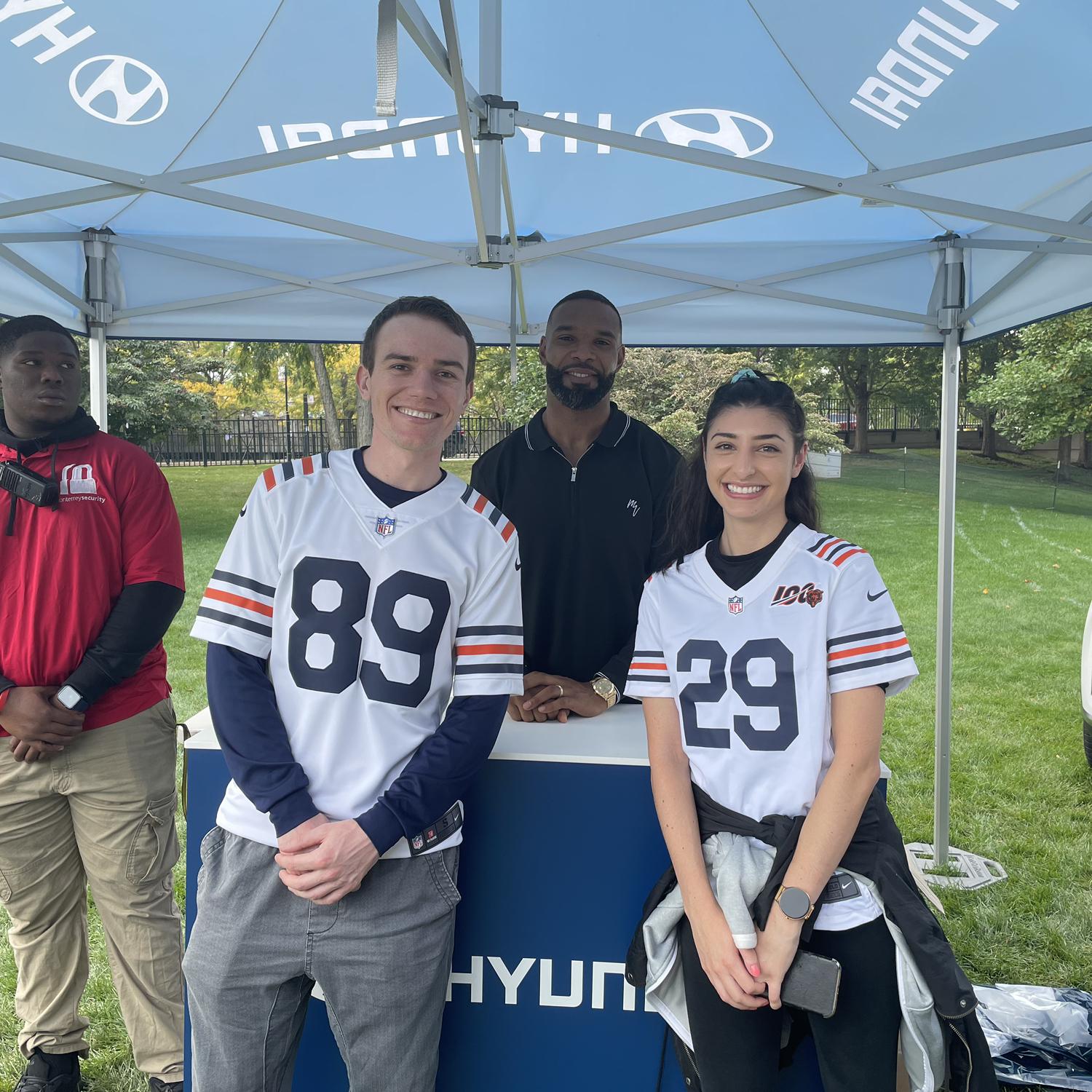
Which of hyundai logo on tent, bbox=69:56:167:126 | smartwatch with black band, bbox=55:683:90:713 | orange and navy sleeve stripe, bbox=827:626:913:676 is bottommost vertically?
smartwatch with black band, bbox=55:683:90:713

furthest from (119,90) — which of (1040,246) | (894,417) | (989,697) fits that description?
(894,417)

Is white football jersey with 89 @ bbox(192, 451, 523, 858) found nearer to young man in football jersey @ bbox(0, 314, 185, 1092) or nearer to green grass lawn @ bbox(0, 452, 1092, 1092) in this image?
young man in football jersey @ bbox(0, 314, 185, 1092)

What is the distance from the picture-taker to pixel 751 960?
1.67 m

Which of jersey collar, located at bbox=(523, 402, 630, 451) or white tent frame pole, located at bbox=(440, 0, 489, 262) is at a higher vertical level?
white tent frame pole, located at bbox=(440, 0, 489, 262)

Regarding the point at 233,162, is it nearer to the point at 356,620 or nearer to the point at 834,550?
the point at 356,620

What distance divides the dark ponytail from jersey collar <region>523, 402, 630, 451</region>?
0.59 metres

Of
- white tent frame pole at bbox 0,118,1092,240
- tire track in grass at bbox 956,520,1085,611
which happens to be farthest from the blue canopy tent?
tire track in grass at bbox 956,520,1085,611

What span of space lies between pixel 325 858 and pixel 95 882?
1273 mm

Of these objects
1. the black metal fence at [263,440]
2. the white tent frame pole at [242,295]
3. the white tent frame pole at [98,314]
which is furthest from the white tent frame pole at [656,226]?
the black metal fence at [263,440]

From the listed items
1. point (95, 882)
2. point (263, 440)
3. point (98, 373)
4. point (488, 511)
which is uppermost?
point (263, 440)

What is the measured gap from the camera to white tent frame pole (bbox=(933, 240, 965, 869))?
149 inches

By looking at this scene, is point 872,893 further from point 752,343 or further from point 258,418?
point 258,418

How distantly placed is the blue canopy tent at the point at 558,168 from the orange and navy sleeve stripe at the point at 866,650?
51.2 inches

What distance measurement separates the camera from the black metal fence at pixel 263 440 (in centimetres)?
2212
